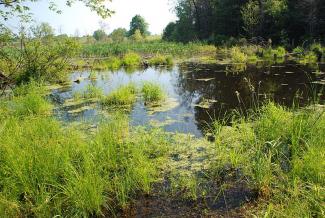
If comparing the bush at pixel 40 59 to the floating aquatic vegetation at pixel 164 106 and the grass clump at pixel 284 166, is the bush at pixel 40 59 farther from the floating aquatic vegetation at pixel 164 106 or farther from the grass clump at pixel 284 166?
the grass clump at pixel 284 166

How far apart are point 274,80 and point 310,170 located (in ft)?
26.4

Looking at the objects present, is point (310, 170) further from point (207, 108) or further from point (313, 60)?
point (313, 60)

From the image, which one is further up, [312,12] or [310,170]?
[312,12]

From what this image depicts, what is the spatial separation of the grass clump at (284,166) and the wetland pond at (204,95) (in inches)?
24.5

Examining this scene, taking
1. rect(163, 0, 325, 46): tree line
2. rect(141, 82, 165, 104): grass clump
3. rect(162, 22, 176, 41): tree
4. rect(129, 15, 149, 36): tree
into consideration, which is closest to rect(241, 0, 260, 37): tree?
rect(163, 0, 325, 46): tree line

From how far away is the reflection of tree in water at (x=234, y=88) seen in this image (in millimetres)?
7641

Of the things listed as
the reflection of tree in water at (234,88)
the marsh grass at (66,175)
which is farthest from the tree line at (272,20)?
the marsh grass at (66,175)

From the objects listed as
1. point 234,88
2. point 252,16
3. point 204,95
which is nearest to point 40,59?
point 204,95

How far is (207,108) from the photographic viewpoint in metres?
7.80

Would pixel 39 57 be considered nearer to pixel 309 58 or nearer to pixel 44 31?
pixel 44 31

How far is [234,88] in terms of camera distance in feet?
32.9

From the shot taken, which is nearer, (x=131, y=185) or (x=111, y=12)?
(x=131, y=185)

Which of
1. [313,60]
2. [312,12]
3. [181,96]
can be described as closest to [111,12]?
[181,96]

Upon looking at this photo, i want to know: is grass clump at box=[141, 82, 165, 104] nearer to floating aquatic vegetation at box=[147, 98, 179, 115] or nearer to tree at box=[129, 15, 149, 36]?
floating aquatic vegetation at box=[147, 98, 179, 115]
